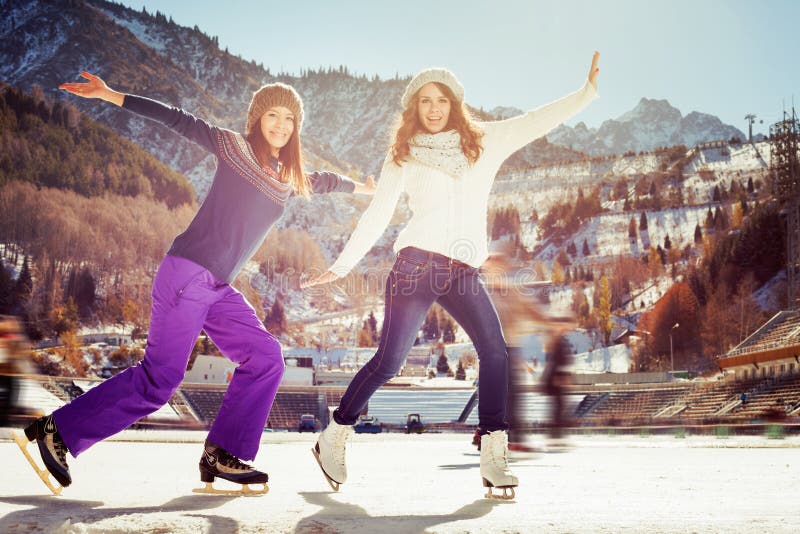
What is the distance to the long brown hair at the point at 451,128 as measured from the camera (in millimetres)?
3350

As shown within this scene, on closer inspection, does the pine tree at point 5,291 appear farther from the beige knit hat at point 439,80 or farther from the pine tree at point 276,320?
the beige knit hat at point 439,80

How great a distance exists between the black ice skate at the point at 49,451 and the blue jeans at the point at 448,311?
1.27 m

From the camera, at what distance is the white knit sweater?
3.20 metres

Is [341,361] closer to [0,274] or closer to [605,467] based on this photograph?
[0,274]

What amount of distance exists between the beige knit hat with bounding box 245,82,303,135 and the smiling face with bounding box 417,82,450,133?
58 cm

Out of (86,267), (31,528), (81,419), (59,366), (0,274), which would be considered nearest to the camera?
(31,528)

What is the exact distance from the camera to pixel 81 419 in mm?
2912

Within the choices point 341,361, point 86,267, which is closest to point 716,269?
point 341,361

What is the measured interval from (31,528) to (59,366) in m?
86.4

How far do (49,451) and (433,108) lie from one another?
2205 mm

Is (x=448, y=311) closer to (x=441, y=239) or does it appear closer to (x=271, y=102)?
(x=441, y=239)

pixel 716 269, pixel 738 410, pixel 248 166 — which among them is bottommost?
pixel 738 410

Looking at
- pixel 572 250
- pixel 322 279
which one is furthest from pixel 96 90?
pixel 572 250

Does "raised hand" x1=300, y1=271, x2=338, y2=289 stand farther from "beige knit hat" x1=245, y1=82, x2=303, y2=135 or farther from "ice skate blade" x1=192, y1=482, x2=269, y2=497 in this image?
"ice skate blade" x1=192, y1=482, x2=269, y2=497
